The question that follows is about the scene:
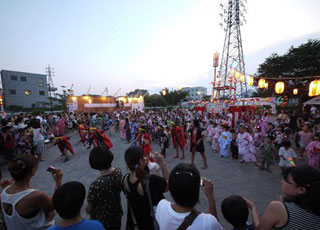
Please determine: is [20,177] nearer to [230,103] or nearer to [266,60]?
[230,103]

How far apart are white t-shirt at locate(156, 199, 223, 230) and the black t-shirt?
13.3 inches

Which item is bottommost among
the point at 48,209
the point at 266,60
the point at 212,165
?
the point at 212,165

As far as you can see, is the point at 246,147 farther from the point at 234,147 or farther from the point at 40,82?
the point at 40,82

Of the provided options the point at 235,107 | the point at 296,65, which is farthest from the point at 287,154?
the point at 296,65

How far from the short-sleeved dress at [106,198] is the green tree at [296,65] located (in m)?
20.5

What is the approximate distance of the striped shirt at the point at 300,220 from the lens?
3.97 feet

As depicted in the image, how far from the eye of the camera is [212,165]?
5.78 metres

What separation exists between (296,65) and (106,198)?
27050mm

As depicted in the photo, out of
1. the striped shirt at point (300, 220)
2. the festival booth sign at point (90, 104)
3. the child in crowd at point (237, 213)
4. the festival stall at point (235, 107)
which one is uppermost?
the festival booth sign at point (90, 104)

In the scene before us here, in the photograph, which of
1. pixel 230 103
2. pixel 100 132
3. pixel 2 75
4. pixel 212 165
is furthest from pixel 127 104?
pixel 2 75

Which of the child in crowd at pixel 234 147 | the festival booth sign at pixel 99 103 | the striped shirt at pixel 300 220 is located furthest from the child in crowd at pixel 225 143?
the festival booth sign at pixel 99 103

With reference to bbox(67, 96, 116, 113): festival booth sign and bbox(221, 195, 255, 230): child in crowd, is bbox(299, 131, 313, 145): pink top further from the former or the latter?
bbox(67, 96, 116, 113): festival booth sign

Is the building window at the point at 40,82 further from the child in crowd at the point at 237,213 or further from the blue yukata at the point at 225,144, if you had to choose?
the child in crowd at the point at 237,213

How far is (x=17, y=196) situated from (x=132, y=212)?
1191 mm
